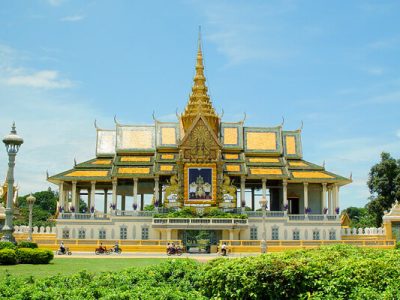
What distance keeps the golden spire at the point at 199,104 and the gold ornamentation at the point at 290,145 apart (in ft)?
25.4

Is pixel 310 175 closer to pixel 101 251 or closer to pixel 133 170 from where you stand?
pixel 133 170

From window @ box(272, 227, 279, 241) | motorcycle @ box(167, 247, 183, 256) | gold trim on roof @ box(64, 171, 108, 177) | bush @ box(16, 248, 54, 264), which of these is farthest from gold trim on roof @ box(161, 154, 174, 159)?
bush @ box(16, 248, 54, 264)

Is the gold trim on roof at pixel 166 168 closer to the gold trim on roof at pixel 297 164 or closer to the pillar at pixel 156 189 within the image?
the pillar at pixel 156 189

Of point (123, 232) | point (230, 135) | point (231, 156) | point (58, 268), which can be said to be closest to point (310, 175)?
point (231, 156)

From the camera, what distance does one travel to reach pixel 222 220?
51156 mm

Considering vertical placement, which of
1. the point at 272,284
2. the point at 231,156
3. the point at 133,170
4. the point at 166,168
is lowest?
the point at 272,284

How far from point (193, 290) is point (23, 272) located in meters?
10.9

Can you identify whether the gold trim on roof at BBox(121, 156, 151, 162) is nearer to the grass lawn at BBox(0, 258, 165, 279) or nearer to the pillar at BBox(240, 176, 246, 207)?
the pillar at BBox(240, 176, 246, 207)

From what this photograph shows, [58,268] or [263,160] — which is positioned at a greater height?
[263,160]

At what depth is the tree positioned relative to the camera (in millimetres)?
63688

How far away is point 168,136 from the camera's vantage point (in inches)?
2434

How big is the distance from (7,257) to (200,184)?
3235 cm

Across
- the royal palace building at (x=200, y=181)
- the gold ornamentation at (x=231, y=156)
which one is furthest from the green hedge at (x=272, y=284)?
the gold ornamentation at (x=231, y=156)

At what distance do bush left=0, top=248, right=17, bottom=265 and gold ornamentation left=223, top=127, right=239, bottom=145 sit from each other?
3811 cm
